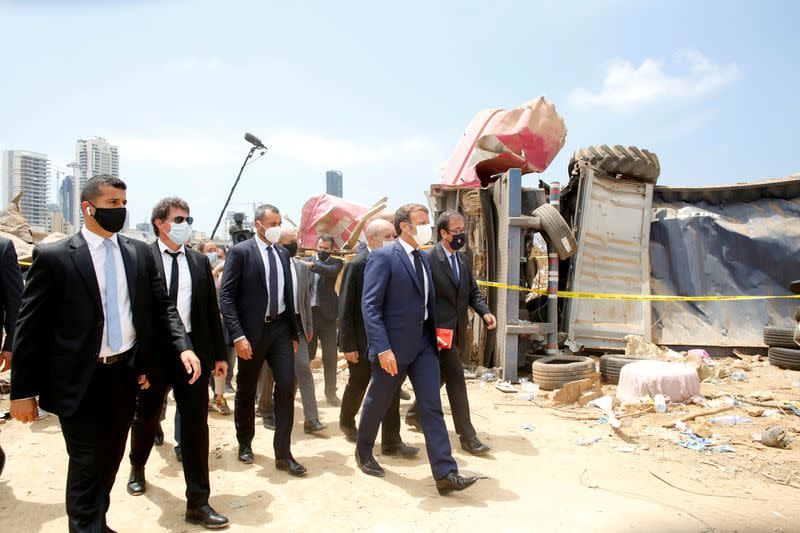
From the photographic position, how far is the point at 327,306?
656 centimetres

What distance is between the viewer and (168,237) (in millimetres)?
3598

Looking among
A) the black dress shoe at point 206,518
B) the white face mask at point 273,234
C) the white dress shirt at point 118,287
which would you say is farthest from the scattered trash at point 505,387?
the white dress shirt at point 118,287

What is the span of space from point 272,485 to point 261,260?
1.62 meters

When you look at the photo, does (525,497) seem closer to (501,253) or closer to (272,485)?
(272,485)

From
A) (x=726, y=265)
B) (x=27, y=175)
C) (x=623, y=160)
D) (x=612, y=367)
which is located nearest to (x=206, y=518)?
(x=612, y=367)

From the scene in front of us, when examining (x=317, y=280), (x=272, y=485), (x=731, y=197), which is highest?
(x=731, y=197)

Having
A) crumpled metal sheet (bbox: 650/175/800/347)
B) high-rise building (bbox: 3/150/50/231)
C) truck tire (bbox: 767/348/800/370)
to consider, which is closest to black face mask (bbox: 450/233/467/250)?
Result: crumpled metal sheet (bbox: 650/175/800/347)

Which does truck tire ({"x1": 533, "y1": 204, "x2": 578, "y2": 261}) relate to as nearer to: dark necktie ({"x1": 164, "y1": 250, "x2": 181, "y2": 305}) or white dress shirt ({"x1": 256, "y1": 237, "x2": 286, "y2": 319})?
white dress shirt ({"x1": 256, "y1": 237, "x2": 286, "y2": 319})

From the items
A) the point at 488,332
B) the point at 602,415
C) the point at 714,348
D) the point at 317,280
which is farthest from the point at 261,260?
the point at 714,348

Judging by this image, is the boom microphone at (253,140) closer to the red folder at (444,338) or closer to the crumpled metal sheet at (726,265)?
the crumpled metal sheet at (726,265)

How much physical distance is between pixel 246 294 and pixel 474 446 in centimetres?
220

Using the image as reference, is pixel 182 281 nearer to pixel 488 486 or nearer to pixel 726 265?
pixel 488 486

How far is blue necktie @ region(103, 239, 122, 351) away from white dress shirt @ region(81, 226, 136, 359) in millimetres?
13

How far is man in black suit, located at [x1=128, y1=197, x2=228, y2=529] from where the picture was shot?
10.6 ft
